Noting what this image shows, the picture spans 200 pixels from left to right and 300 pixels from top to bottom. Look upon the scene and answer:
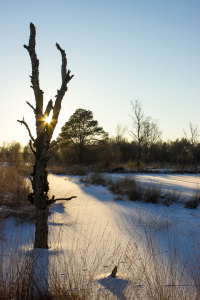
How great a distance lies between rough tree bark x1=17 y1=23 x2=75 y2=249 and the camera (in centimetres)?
272

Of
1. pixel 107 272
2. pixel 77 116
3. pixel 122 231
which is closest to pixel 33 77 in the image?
pixel 107 272

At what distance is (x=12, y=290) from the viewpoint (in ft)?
6.12

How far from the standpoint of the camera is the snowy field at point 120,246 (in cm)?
216

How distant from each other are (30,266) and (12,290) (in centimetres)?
26

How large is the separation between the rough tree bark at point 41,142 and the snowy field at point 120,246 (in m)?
0.28

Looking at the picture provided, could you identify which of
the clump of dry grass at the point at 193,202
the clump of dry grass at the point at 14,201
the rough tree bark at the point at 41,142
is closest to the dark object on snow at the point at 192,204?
the clump of dry grass at the point at 193,202

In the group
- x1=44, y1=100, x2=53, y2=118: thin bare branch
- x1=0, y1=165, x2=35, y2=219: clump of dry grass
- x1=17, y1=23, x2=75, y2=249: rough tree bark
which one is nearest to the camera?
x1=17, y1=23, x2=75, y2=249: rough tree bark

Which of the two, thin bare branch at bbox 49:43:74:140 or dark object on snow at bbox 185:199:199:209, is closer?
thin bare branch at bbox 49:43:74:140

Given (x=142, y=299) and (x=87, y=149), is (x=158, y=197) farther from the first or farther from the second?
(x=87, y=149)

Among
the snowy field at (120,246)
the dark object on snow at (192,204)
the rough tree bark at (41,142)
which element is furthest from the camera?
the dark object on snow at (192,204)

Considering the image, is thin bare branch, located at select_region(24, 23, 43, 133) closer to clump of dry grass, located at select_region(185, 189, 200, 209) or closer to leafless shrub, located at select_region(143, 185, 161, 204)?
clump of dry grass, located at select_region(185, 189, 200, 209)

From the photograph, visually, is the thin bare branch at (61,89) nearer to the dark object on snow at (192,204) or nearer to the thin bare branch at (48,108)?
the thin bare branch at (48,108)

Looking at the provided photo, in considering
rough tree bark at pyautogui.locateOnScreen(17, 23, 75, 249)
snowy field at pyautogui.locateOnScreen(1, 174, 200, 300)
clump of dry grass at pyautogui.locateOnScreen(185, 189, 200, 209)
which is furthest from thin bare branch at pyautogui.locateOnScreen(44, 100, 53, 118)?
clump of dry grass at pyautogui.locateOnScreen(185, 189, 200, 209)

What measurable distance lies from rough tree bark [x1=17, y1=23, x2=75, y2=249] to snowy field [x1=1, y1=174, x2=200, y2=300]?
0.28 meters
